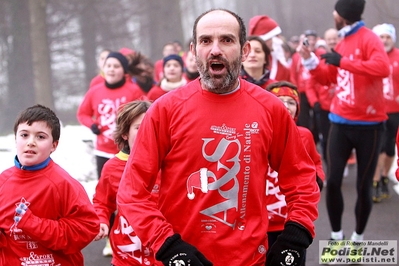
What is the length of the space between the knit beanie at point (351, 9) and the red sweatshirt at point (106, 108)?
2.54 m

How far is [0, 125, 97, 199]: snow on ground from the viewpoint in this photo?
11.7 m

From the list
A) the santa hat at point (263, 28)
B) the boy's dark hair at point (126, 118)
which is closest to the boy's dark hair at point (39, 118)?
the boy's dark hair at point (126, 118)

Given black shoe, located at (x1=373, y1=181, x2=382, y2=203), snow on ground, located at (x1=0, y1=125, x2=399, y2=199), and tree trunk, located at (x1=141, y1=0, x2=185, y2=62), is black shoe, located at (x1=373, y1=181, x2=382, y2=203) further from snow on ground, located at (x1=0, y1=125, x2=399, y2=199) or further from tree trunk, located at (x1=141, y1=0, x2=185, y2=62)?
tree trunk, located at (x1=141, y1=0, x2=185, y2=62)

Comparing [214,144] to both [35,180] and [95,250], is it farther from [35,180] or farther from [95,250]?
[95,250]

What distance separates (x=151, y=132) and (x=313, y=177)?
87 centimetres

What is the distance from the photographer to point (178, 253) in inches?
121

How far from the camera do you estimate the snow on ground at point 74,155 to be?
1170 cm

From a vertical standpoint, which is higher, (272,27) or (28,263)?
(272,27)

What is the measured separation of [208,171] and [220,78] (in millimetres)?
446

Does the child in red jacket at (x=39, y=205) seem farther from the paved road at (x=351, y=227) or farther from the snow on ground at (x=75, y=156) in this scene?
the snow on ground at (x=75, y=156)

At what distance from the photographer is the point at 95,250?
7.62 m

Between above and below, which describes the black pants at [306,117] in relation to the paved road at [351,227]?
above

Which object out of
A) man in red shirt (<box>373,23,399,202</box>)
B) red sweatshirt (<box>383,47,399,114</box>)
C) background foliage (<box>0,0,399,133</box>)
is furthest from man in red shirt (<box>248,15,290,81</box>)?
background foliage (<box>0,0,399,133</box>)

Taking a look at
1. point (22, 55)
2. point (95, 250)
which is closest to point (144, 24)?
point (22, 55)
